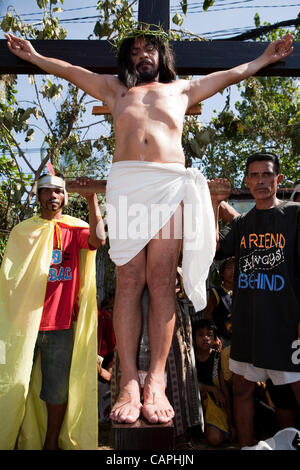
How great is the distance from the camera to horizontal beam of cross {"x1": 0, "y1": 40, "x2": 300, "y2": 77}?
3.39 m

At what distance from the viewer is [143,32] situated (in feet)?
10.2

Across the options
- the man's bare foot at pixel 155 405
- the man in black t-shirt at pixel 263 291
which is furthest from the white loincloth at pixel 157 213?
the man's bare foot at pixel 155 405

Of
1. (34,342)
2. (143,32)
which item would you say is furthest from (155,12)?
(34,342)

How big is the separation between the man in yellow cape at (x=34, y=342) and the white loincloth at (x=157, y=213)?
0.62 meters

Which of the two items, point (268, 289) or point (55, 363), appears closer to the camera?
point (268, 289)

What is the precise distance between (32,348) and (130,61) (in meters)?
2.21

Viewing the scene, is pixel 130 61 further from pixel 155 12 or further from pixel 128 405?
pixel 128 405

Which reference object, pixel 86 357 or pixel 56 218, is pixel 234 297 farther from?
pixel 56 218

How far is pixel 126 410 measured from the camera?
95.7 inches

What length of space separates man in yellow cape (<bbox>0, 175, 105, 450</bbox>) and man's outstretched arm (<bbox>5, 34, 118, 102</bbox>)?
725 millimetres

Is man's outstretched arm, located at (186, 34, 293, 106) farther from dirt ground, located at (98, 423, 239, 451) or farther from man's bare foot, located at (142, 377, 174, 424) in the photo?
dirt ground, located at (98, 423, 239, 451)

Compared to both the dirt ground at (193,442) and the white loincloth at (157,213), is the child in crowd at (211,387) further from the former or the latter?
the white loincloth at (157,213)
